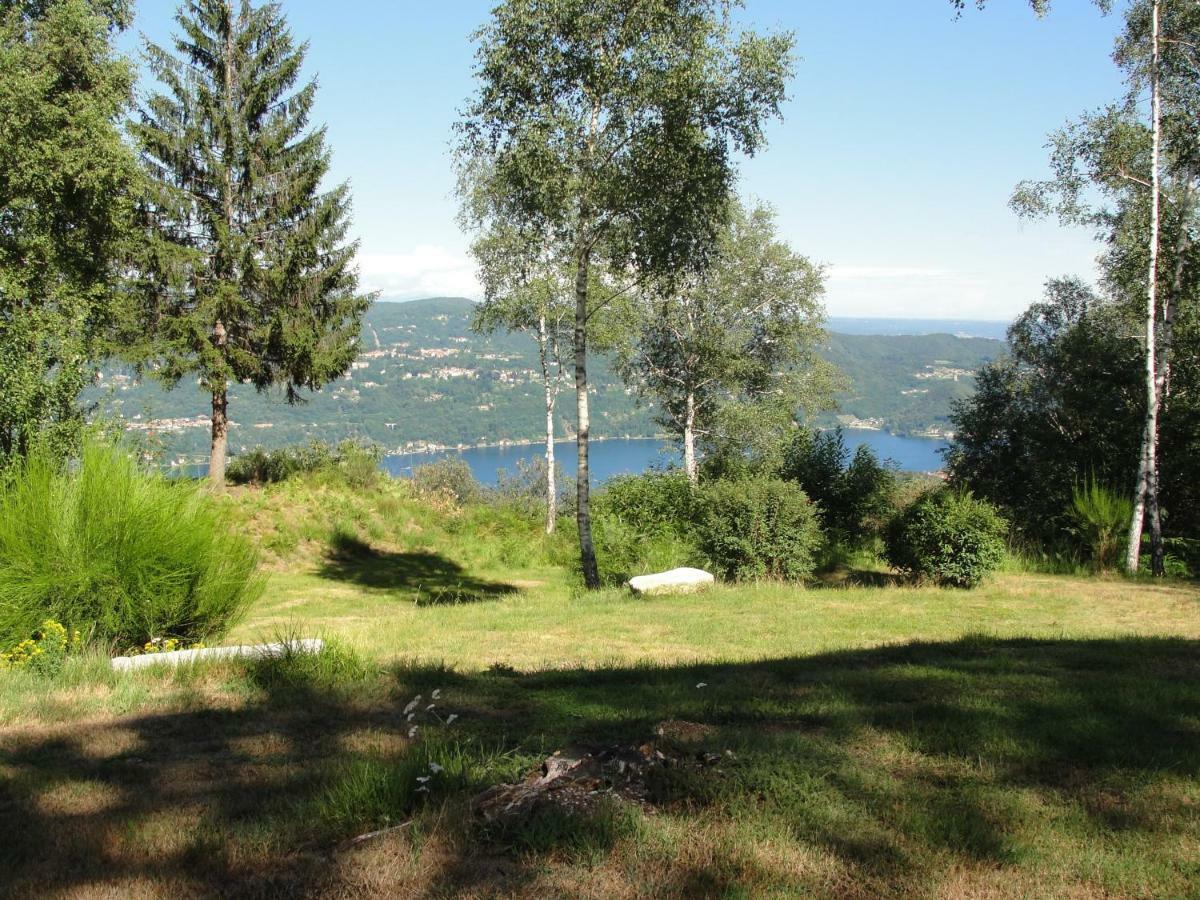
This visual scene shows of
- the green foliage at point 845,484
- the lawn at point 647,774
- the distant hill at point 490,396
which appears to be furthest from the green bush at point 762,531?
the distant hill at point 490,396

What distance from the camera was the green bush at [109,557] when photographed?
700 cm

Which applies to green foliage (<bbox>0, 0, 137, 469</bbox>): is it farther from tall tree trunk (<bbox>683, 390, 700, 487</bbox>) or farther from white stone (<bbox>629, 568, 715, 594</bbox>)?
tall tree trunk (<bbox>683, 390, 700, 487</bbox>)

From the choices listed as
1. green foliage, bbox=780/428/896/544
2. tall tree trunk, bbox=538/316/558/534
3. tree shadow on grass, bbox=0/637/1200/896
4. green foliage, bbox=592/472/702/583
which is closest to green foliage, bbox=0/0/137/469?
green foliage, bbox=592/472/702/583

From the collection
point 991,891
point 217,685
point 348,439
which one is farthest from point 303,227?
point 991,891

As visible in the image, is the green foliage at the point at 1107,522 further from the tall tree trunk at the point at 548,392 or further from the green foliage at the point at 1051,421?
the tall tree trunk at the point at 548,392

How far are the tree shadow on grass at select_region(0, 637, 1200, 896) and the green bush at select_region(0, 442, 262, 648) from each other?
7.23 feet

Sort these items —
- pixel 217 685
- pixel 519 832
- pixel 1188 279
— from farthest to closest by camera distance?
pixel 1188 279 < pixel 217 685 < pixel 519 832

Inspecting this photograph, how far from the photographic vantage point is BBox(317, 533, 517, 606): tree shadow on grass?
15734 millimetres

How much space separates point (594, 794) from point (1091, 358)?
72.1 feet

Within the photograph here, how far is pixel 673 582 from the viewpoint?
12594 mm

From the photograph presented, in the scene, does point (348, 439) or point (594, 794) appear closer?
point (594, 794)

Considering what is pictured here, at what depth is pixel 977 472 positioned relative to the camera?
78.6ft

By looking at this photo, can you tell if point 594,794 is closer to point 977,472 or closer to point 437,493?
point 437,493

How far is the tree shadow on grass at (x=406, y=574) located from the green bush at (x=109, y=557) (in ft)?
22.4
